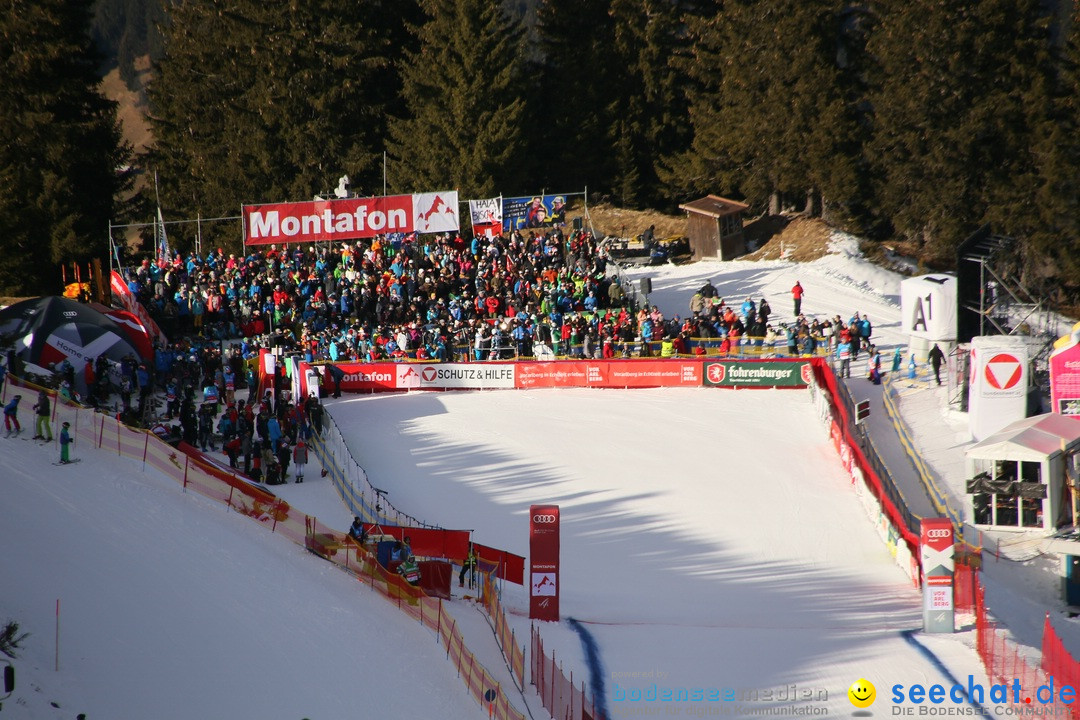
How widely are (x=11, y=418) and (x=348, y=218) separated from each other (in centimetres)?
1617

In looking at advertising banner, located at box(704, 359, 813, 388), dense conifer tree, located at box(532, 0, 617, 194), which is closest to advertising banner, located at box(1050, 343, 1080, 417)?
advertising banner, located at box(704, 359, 813, 388)

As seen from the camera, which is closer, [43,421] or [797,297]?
[43,421]

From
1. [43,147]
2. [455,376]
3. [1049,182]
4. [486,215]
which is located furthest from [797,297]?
[43,147]

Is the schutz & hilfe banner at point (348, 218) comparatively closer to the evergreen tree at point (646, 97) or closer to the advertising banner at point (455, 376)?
the advertising banner at point (455, 376)

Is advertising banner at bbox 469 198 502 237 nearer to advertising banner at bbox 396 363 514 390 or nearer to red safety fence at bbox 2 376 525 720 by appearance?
advertising banner at bbox 396 363 514 390

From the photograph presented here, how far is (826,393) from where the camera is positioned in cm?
2816

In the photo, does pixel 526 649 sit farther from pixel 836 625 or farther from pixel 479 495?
pixel 479 495

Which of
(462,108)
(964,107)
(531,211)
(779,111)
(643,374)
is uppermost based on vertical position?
(462,108)

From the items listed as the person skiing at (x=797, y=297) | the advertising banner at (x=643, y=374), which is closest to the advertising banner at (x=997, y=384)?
the advertising banner at (x=643, y=374)

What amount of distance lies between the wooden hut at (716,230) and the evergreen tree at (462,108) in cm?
924

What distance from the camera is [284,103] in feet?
169

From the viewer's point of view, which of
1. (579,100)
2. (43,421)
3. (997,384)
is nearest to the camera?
(43,421)

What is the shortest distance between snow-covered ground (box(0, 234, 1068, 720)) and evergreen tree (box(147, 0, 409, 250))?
24092 mm

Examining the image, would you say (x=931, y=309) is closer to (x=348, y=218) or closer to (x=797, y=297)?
(x=797, y=297)
